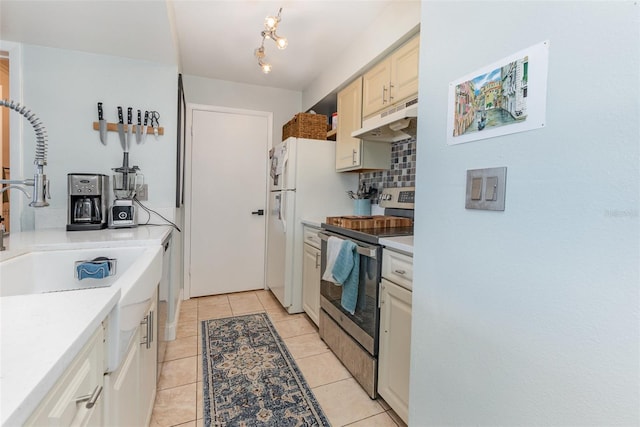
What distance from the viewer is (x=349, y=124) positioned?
101 inches

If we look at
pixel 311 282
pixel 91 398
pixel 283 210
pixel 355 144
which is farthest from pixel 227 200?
pixel 91 398

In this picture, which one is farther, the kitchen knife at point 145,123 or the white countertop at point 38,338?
the kitchen knife at point 145,123

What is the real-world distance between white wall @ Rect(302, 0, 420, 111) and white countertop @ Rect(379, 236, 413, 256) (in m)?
1.29

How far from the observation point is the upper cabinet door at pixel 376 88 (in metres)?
2.07

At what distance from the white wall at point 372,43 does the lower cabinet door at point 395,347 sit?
1.57 meters

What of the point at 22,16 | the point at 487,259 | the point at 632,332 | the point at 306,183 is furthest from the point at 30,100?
the point at 632,332

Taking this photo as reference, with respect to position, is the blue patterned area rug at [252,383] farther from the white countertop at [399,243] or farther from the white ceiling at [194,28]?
the white ceiling at [194,28]

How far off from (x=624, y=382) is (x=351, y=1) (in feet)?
7.25

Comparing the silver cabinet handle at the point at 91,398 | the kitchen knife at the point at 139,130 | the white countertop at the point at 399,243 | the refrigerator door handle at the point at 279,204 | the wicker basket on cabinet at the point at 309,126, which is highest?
the wicker basket on cabinet at the point at 309,126

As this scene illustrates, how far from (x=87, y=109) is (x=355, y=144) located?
1.98 metres

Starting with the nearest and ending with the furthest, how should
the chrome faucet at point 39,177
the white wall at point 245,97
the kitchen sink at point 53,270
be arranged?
the chrome faucet at point 39,177 → the kitchen sink at point 53,270 → the white wall at point 245,97

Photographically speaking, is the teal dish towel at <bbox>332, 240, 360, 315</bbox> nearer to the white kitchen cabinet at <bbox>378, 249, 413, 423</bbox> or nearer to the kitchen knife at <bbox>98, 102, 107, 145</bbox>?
the white kitchen cabinet at <bbox>378, 249, 413, 423</bbox>

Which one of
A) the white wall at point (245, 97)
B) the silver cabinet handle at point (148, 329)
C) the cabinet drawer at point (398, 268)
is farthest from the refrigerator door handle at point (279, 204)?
the silver cabinet handle at point (148, 329)

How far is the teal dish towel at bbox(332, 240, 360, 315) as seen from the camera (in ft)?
5.82
